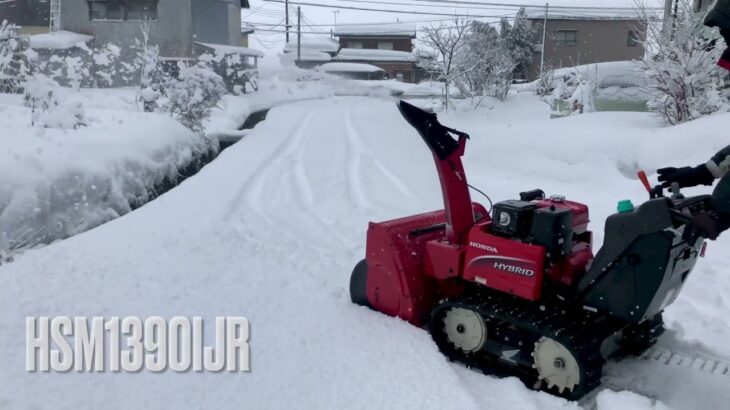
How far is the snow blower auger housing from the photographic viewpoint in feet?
11.7

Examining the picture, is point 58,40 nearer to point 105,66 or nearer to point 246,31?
point 105,66

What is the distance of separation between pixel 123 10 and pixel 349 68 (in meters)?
21.1

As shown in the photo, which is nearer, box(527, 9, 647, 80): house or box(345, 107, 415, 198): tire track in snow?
box(345, 107, 415, 198): tire track in snow

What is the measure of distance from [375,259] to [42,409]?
7.92 feet

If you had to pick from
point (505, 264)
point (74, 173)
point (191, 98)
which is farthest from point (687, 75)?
point (191, 98)

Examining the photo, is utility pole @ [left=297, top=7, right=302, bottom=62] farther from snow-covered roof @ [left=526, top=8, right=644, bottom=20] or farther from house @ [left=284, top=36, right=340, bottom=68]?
snow-covered roof @ [left=526, top=8, right=644, bottom=20]

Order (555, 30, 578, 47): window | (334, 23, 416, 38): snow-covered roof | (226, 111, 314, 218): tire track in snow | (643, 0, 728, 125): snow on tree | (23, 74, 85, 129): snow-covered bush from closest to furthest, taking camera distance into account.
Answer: (226, 111, 314, 218): tire track in snow → (23, 74, 85, 129): snow-covered bush → (643, 0, 728, 125): snow on tree → (555, 30, 578, 47): window → (334, 23, 416, 38): snow-covered roof

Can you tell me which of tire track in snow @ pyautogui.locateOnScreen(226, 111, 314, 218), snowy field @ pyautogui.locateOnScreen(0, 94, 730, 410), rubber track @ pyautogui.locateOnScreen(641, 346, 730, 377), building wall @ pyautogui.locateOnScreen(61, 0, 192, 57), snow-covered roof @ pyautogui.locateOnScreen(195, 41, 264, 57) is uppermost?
building wall @ pyautogui.locateOnScreen(61, 0, 192, 57)

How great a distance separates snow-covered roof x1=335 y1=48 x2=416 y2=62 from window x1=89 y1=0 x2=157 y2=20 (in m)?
24.6

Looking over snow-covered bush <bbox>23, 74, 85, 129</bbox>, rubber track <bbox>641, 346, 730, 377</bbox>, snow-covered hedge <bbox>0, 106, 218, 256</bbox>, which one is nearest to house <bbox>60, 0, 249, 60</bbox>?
snow-covered hedge <bbox>0, 106, 218, 256</bbox>

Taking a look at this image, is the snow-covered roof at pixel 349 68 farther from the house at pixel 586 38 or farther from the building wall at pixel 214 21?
the house at pixel 586 38

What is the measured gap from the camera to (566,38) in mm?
47906

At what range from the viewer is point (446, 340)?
4348 mm

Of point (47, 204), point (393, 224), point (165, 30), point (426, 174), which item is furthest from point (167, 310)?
point (165, 30)
